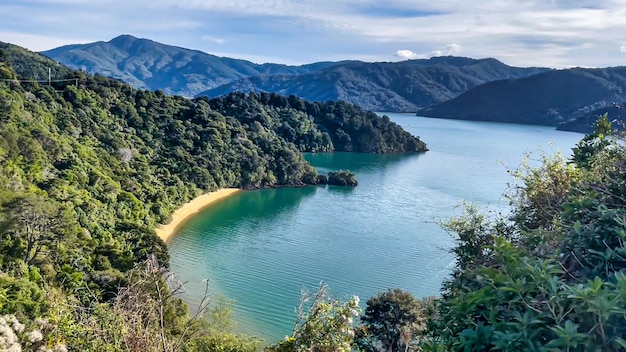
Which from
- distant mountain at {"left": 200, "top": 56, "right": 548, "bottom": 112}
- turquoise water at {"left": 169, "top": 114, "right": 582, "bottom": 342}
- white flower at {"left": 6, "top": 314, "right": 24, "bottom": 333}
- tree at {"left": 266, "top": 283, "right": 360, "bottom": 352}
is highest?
distant mountain at {"left": 200, "top": 56, "right": 548, "bottom": 112}

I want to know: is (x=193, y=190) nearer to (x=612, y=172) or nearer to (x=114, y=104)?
(x=114, y=104)

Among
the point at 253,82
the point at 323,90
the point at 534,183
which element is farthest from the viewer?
the point at 253,82

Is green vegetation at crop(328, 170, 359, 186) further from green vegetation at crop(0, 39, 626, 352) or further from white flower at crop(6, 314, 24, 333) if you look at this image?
white flower at crop(6, 314, 24, 333)

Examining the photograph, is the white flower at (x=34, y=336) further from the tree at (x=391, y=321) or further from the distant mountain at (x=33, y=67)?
the distant mountain at (x=33, y=67)

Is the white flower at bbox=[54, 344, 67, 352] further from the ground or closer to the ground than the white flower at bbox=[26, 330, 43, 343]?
further from the ground

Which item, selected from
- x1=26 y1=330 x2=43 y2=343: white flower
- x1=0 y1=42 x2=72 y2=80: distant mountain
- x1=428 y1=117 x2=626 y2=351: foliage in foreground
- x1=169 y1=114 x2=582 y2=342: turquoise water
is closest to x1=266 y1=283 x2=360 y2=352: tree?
x1=428 y1=117 x2=626 y2=351: foliage in foreground

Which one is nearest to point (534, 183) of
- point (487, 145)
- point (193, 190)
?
point (193, 190)
